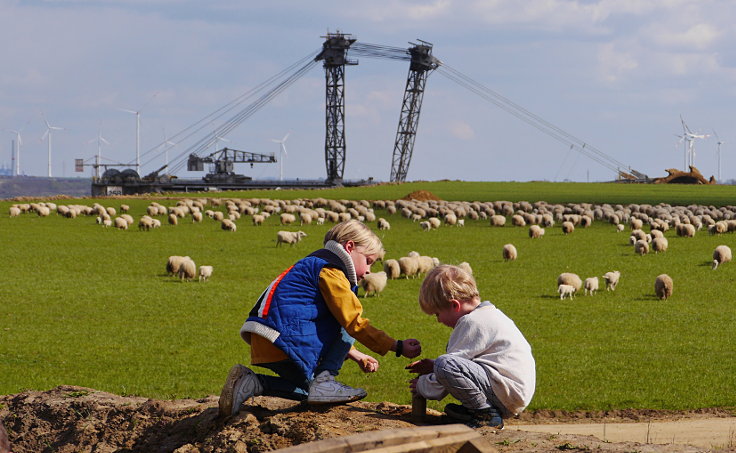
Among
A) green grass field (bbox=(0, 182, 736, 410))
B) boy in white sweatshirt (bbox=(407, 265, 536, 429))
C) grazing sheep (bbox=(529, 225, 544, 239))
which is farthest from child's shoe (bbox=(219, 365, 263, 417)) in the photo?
grazing sheep (bbox=(529, 225, 544, 239))

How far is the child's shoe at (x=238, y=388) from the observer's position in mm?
8859

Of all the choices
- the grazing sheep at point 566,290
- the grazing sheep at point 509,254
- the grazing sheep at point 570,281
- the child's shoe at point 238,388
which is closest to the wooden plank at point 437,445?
the child's shoe at point 238,388

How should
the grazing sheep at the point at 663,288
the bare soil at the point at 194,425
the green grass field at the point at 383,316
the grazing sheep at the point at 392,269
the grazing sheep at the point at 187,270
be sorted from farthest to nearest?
the grazing sheep at the point at 392,269, the grazing sheep at the point at 187,270, the grazing sheep at the point at 663,288, the green grass field at the point at 383,316, the bare soil at the point at 194,425

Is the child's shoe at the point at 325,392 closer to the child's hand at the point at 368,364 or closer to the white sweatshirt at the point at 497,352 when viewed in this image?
the child's hand at the point at 368,364

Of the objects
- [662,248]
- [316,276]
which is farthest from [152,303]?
[662,248]

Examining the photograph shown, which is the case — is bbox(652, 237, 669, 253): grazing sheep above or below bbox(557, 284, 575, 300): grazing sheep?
above

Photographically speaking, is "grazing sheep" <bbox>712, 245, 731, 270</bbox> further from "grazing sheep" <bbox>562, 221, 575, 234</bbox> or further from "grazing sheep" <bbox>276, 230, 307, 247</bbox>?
"grazing sheep" <bbox>276, 230, 307, 247</bbox>

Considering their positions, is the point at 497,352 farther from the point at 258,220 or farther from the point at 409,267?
the point at 258,220

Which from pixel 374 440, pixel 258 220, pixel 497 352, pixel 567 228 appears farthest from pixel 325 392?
pixel 258 220

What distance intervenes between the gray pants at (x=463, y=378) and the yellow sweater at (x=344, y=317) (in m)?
0.55

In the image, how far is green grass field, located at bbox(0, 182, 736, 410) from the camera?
16453 mm

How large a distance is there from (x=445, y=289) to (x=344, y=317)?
39.5 inches

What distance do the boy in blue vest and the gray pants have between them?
0.35m

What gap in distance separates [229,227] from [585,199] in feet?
123
